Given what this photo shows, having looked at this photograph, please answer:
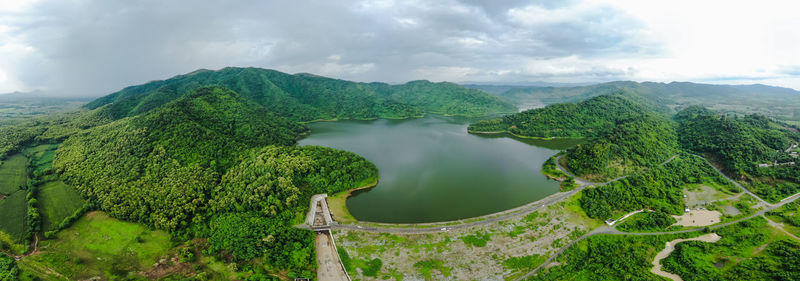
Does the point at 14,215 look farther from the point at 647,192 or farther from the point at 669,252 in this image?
the point at 647,192

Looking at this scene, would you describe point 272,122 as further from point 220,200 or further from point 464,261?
point 464,261

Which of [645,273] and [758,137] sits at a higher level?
[758,137]

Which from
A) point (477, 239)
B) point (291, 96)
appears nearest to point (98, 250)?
point (477, 239)

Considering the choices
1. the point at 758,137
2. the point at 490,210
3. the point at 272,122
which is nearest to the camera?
the point at 490,210

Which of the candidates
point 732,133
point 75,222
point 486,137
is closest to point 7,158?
point 75,222

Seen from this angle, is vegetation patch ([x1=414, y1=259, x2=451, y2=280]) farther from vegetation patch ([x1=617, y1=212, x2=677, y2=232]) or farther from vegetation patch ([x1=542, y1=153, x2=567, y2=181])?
vegetation patch ([x1=542, y1=153, x2=567, y2=181])

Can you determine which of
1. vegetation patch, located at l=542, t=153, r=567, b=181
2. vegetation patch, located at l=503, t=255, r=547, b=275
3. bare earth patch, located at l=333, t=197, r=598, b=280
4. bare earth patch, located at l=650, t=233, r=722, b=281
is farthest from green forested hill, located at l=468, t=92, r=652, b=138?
vegetation patch, located at l=503, t=255, r=547, b=275
